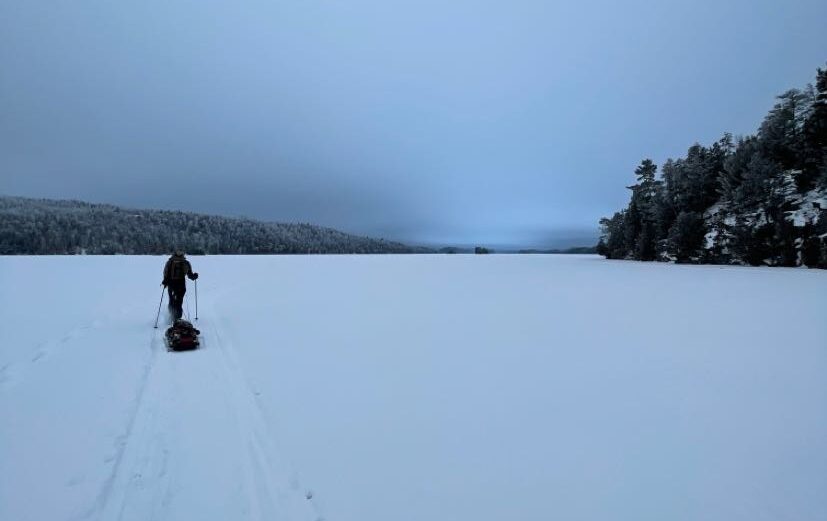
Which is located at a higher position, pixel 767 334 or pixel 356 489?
pixel 767 334

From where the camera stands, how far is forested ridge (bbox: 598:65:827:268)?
2461 centimetres

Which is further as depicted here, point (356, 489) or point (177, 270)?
point (177, 270)

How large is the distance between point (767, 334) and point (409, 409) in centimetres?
786

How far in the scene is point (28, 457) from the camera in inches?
160

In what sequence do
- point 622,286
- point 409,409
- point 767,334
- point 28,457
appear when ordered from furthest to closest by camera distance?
1. point 622,286
2. point 767,334
3. point 409,409
4. point 28,457

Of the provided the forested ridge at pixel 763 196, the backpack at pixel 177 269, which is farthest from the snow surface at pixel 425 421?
the forested ridge at pixel 763 196

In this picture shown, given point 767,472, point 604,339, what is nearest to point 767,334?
point 604,339

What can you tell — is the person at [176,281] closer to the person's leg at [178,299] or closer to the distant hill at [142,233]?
the person's leg at [178,299]

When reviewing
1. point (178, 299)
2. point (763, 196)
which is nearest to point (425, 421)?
point (178, 299)

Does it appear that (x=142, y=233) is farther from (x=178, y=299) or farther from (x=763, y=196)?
(x=763, y=196)

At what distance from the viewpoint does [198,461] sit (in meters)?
3.95

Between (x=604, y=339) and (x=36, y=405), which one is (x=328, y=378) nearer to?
(x=36, y=405)

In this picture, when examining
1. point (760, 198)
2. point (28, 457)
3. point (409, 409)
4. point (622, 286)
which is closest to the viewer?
point (28, 457)

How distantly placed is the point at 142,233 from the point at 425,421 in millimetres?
133324
